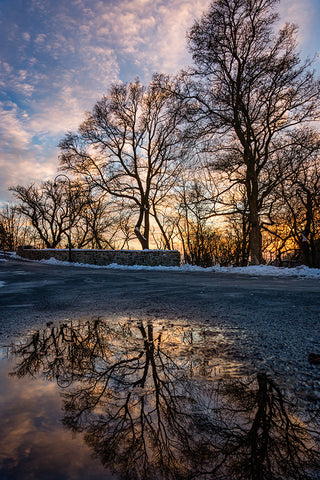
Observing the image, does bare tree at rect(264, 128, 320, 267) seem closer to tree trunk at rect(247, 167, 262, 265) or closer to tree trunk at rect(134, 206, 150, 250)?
tree trunk at rect(247, 167, 262, 265)

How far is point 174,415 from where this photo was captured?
5.03ft

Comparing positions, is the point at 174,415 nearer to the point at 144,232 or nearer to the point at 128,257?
the point at 128,257

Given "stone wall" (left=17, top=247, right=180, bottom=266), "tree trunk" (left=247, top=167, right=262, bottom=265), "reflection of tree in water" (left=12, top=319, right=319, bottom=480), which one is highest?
"tree trunk" (left=247, top=167, right=262, bottom=265)

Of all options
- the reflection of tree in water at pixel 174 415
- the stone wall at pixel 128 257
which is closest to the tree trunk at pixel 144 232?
the stone wall at pixel 128 257

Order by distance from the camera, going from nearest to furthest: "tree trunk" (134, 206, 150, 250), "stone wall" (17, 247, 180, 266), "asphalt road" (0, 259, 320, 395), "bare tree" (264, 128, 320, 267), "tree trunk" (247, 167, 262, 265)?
"asphalt road" (0, 259, 320, 395) → "tree trunk" (247, 167, 262, 265) → "bare tree" (264, 128, 320, 267) → "stone wall" (17, 247, 180, 266) → "tree trunk" (134, 206, 150, 250)

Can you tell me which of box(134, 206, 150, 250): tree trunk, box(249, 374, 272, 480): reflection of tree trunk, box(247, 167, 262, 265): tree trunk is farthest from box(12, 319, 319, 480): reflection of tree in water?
box(134, 206, 150, 250): tree trunk

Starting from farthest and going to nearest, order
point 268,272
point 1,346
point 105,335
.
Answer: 1. point 268,272
2. point 105,335
3. point 1,346

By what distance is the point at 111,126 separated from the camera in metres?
26.1

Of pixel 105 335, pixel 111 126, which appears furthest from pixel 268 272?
pixel 111 126

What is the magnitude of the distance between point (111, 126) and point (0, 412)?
2695cm

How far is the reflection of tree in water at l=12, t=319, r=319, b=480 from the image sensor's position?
1190 mm

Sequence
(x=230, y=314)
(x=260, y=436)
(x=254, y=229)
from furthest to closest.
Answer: (x=254, y=229)
(x=230, y=314)
(x=260, y=436)

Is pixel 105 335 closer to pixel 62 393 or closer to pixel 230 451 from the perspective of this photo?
pixel 62 393

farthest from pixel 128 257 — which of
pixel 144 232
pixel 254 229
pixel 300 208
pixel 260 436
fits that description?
pixel 260 436
